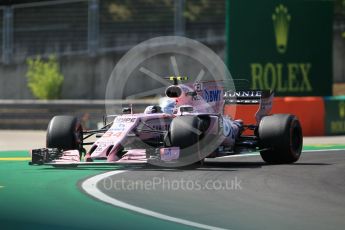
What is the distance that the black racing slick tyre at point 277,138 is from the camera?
1452 centimetres

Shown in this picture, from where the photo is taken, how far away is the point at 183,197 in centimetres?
1024

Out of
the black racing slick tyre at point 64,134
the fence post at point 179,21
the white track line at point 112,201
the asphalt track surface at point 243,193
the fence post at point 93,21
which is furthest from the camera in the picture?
the fence post at point 93,21

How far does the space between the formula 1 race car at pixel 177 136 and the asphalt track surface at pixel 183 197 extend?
25 centimetres

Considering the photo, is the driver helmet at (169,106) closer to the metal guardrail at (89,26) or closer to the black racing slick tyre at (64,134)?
the black racing slick tyre at (64,134)

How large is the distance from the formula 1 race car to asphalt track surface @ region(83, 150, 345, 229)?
0.90 feet

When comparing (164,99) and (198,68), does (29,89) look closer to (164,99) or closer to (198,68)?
(198,68)

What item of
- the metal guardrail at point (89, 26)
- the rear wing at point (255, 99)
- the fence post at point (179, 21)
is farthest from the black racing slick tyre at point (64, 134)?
the metal guardrail at point (89, 26)

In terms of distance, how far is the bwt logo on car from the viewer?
49.1 ft

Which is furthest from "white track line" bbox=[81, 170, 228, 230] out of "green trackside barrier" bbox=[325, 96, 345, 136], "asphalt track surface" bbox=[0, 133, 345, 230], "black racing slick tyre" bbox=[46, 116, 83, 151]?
"green trackside barrier" bbox=[325, 96, 345, 136]

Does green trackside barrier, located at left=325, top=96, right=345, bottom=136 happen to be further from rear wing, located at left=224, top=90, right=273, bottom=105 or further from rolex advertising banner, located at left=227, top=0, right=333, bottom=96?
rear wing, located at left=224, top=90, right=273, bottom=105

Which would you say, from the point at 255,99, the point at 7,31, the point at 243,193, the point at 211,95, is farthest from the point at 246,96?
the point at 7,31

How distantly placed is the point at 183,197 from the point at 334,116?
1457 cm

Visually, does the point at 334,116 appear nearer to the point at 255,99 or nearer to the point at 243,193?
the point at 255,99

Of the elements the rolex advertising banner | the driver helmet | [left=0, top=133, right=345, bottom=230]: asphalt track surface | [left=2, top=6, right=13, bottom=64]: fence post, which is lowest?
[left=0, top=133, right=345, bottom=230]: asphalt track surface
